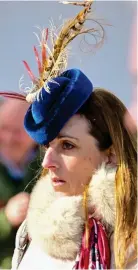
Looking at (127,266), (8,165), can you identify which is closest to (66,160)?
(127,266)

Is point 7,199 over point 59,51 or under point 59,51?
under

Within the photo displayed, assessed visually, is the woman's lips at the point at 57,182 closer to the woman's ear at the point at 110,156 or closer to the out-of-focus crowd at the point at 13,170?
the woman's ear at the point at 110,156

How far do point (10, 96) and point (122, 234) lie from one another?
106cm

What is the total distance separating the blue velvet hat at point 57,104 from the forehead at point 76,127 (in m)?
0.01

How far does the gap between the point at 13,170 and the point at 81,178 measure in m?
0.79

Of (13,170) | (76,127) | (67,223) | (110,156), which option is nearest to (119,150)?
(110,156)

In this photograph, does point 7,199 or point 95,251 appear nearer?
point 95,251

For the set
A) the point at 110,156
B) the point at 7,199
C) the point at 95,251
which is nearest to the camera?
the point at 95,251

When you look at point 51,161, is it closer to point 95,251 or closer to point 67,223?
point 67,223

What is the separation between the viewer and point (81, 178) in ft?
4.59

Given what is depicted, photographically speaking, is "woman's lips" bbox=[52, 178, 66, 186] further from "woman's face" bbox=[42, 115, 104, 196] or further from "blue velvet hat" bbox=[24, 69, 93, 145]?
"blue velvet hat" bbox=[24, 69, 93, 145]

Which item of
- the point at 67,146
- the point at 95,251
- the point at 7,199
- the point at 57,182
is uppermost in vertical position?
the point at 67,146

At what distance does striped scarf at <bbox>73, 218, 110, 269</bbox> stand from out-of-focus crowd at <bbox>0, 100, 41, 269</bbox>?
2.38 feet

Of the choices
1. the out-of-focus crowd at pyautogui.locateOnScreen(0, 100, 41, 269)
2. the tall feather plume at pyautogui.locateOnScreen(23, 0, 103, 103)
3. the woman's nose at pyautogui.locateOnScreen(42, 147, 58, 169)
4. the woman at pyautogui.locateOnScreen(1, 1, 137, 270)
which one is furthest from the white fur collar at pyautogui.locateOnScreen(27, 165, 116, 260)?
the out-of-focus crowd at pyautogui.locateOnScreen(0, 100, 41, 269)
